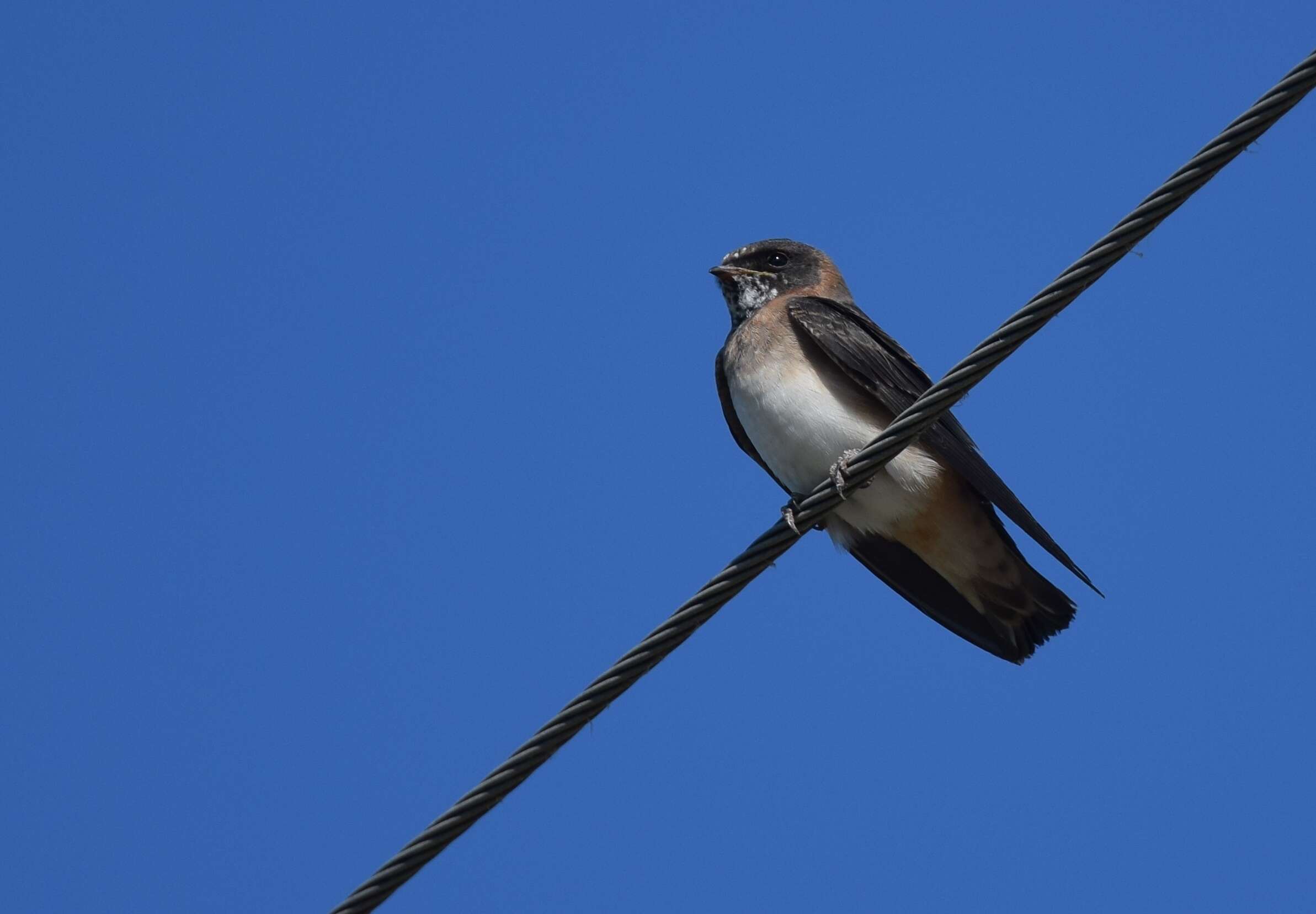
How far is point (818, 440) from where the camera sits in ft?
23.2

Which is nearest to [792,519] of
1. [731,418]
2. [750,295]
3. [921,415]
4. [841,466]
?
[921,415]

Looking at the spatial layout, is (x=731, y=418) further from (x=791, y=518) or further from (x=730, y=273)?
(x=791, y=518)

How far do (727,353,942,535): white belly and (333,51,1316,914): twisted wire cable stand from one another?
240 cm

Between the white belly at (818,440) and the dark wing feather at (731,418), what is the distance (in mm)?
509

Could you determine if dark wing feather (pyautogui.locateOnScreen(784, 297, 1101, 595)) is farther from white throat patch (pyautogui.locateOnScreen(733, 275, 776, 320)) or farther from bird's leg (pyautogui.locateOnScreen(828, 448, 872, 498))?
white throat patch (pyautogui.locateOnScreen(733, 275, 776, 320))

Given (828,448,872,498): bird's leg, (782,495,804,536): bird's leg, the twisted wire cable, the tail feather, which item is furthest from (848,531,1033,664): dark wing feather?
the twisted wire cable

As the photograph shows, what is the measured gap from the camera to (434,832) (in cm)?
407

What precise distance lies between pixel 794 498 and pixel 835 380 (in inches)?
25.7

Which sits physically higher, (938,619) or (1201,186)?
(938,619)

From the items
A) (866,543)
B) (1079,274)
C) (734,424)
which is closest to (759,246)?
(734,424)

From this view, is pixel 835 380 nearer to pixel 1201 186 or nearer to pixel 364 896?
pixel 1201 186

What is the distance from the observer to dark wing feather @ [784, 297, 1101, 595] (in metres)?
6.65

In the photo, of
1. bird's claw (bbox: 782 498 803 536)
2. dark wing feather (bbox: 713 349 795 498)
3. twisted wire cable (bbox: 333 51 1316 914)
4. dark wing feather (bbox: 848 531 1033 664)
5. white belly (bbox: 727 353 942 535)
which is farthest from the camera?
dark wing feather (bbox: 713 349 795 498)

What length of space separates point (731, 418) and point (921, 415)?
3527 millimetres
